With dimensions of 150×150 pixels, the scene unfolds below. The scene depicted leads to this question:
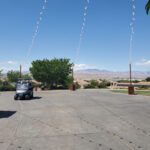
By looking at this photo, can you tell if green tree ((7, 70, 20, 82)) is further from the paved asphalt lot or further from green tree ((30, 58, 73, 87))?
the paved asphalt lot

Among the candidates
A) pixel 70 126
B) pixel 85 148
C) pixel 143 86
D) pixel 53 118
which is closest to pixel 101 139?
pixel 85 148

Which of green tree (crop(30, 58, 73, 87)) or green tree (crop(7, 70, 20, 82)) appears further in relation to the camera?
green tree (crop(7, 70, 20, 82))

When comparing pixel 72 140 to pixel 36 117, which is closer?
pixel 72 140

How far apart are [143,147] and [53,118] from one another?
24.5 ft

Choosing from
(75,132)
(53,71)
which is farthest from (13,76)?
(75,132)

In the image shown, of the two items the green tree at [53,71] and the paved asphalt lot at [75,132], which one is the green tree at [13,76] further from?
the paved asphalt lot at [75,132]

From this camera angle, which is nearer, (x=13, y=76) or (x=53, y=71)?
(x=53, y=71)

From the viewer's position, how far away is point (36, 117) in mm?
16891

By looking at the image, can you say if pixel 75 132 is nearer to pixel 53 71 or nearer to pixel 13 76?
pixel 53 71

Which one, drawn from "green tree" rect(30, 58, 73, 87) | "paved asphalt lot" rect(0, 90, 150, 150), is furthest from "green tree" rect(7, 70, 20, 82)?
"paved asphalt lot" rect(0, 90, 150, 150)

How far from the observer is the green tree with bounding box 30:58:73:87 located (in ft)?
201

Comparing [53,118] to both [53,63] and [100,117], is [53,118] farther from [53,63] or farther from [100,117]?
[53,63]

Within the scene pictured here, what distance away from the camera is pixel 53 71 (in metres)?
60.9

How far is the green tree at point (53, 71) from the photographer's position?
61.2 m
